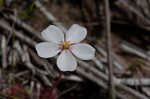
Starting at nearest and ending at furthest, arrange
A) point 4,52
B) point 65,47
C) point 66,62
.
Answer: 1. point 66,62
2. point 65,47
3. point 4,52

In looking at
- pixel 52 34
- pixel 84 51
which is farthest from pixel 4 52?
pixel 84 51

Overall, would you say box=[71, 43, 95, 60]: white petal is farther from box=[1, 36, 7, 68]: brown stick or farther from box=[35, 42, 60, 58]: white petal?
box=[1, 36, 7, 68]: brown stick

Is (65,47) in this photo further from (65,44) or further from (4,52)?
(4,52)

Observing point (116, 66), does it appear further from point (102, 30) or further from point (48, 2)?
point (48, 2)

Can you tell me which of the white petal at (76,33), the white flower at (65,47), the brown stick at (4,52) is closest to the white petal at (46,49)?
the white flower at (65,47)

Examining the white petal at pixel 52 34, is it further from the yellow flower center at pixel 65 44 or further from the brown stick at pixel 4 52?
the brown stick at pixel 4 52
